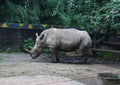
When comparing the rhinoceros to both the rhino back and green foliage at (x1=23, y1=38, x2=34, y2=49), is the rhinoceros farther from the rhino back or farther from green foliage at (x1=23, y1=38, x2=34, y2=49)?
green foliage at (x1=23, y1=38, x2=34, y2=49)

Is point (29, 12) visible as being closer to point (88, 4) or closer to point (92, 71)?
point (88, 4)


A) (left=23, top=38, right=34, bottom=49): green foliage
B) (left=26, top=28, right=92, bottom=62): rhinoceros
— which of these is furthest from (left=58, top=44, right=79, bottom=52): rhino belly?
(left=23, top=38, right=34, bottom=49): green foliage

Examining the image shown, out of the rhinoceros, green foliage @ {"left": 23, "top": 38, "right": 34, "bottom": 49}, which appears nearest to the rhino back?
the rhinoceros

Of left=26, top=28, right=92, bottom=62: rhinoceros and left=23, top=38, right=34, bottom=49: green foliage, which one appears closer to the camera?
left=26, top=28, right=92, bottom=62: rhinoceros

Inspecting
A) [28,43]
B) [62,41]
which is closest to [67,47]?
[62,41]

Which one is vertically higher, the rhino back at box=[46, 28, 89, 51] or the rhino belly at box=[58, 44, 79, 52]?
the rhino back at box=[46, 28, 89, 51]

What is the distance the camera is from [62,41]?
9828mm

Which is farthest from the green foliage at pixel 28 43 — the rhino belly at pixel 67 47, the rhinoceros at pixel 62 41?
the rhino belly at pixel 67 47

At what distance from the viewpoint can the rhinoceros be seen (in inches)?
385

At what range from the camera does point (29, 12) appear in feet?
46.2

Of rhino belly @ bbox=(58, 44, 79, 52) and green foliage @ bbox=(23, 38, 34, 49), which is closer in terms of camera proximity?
rhino belly @ bbox=(58, 44, 79, 52)

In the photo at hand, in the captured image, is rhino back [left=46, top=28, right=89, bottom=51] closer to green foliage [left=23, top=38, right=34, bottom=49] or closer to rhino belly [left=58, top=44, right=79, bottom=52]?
rhino belly [left=58, top=44, right=79, bottom=52]

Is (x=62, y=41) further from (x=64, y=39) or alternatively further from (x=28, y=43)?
(x=28, y=43)

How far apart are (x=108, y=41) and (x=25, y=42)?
162 inches
